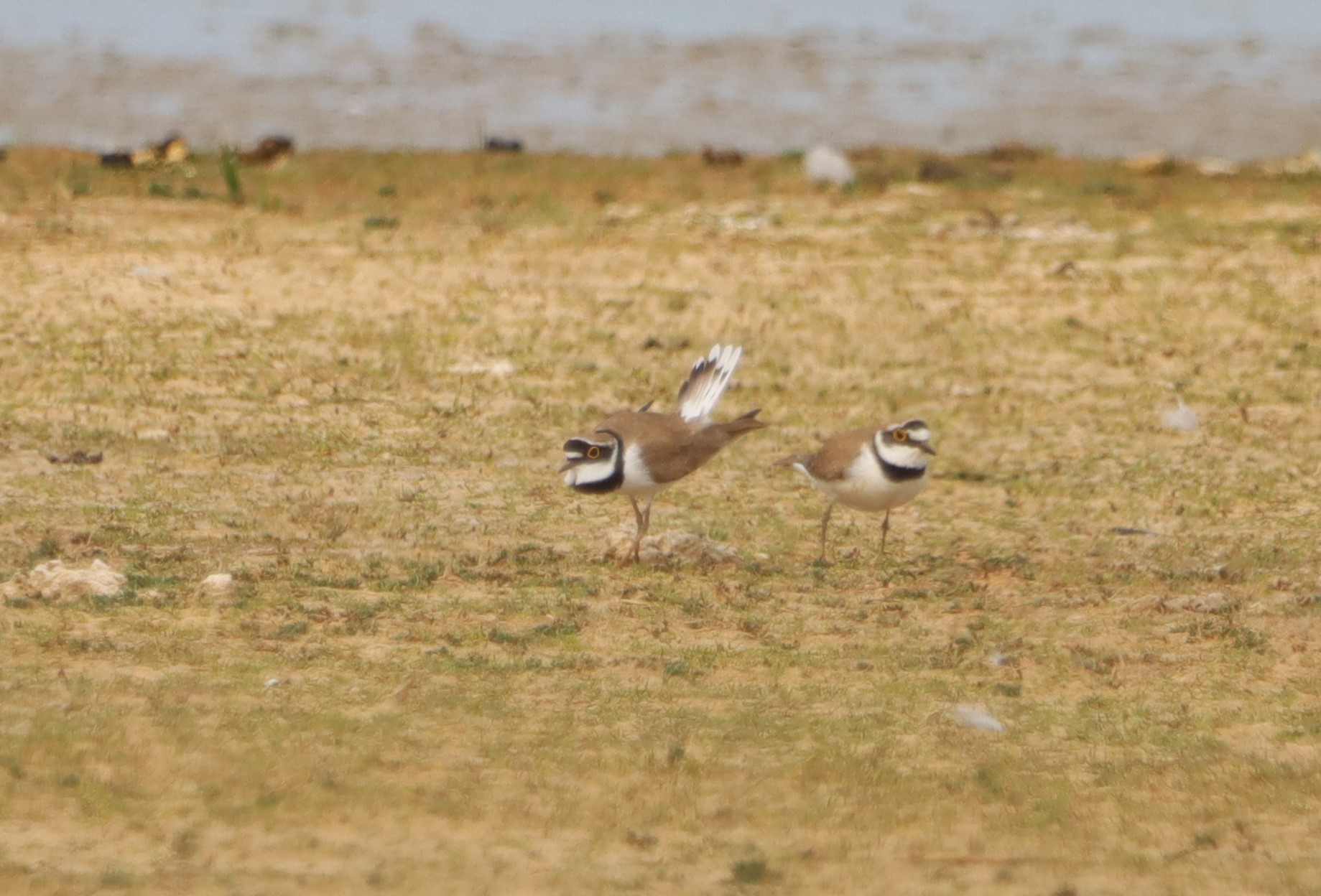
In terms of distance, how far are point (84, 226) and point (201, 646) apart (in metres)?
6.79

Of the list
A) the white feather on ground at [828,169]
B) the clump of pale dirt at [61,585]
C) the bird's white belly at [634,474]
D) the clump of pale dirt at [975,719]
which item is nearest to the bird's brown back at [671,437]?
the bird's white belly at [634,474]

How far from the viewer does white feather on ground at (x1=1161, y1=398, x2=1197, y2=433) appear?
10188 mm

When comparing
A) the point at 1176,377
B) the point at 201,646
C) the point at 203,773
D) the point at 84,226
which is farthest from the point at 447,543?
the point at 84,226

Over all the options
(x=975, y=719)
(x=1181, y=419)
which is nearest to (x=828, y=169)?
(x=1181, y=419)

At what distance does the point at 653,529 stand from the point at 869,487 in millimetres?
949

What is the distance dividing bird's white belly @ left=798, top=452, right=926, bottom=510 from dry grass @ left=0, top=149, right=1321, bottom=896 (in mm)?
253

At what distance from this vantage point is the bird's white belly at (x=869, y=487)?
823 centimetres

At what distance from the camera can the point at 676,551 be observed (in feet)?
26.0

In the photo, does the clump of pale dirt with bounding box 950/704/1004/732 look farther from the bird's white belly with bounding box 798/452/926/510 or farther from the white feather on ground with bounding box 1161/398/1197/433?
the white feather on ground with bounding box 1161/398/1197/433

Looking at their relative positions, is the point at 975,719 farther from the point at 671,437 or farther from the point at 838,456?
the point at 671,437

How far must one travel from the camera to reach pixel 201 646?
657cm

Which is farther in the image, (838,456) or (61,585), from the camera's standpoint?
(838,456)

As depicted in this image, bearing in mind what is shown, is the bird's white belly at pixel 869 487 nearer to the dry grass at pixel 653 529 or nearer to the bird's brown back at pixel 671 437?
the dry grass at pixel 653 529

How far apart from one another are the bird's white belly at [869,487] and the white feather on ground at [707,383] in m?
0.93
